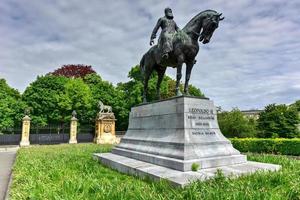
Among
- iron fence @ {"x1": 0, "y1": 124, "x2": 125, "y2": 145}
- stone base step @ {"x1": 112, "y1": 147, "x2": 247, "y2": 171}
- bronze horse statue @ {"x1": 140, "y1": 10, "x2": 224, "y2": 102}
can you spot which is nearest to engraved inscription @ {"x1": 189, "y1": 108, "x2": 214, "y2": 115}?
bronze horse statue @ {"x1": 140, "y1": 10, "x2": 224, "y2": 102}

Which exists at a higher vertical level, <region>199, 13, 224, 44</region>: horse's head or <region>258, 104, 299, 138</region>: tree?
<region>199, 13, 224, 44</region>: horse's head

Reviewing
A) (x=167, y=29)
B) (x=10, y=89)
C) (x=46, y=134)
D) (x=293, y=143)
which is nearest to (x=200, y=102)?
(x=167, y=29)

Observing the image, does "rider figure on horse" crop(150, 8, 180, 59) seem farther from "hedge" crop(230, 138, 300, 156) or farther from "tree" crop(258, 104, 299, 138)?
"tree" crop(258, 104, 299, 138)

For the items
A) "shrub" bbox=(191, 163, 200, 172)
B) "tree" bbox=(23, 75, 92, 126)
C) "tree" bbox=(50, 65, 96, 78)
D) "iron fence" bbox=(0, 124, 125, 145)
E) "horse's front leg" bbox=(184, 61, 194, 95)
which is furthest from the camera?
"tree" bbox=(50, 65, 96, 78)

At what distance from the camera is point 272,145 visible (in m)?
18.5

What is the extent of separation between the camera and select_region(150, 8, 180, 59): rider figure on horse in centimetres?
823

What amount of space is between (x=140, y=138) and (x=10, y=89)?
36.4 m

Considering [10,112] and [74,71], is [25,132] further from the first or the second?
[74,71]

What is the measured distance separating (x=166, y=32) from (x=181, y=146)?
3.86 meters

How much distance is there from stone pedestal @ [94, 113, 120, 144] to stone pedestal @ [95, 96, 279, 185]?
20.7m

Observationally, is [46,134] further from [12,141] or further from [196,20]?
[196,20]

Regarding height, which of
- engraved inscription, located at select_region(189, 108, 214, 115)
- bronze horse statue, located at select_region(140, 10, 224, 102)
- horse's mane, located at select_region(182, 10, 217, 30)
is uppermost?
horse's mane, located at select_region(182, 10, 217, 30)

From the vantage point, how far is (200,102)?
307 inches

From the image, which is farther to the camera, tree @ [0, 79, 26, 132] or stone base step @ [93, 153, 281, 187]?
tree @ [0, 79, 26, 132]
